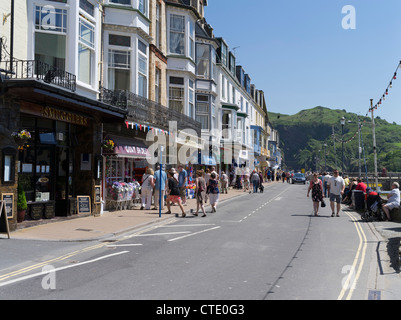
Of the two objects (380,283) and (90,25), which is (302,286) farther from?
(90,25)

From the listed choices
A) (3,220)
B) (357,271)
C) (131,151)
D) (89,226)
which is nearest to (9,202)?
(3,220)

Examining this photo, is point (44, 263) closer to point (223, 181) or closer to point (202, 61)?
point (223, 181)

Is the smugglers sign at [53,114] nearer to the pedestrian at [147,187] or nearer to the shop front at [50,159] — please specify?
the shop front at [50,159]

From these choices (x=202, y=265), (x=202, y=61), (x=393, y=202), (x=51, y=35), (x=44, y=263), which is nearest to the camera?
(x=202, y=265)

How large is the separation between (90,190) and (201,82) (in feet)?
57.2

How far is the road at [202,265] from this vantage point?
6.10 metres

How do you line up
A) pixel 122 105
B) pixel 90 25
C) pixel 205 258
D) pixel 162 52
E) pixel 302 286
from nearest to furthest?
Result: pixel 302 286 < pixel 205 258 < pixel 90 25 < pixel 122 105 < pixel 162 52

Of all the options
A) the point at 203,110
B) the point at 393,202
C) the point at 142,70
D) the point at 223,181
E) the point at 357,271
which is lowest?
the point at 357,271

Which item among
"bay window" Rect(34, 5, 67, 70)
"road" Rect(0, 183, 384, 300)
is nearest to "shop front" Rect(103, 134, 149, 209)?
"bay window" Rect(34, 5, 67, 70)

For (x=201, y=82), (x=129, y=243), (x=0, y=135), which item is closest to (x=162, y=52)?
(x=201, y=82)

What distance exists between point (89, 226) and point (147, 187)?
5.63 metres

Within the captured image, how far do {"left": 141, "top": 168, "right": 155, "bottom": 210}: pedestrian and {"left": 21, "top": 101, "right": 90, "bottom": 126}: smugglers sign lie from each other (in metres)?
3.67

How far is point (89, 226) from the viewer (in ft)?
43.4
